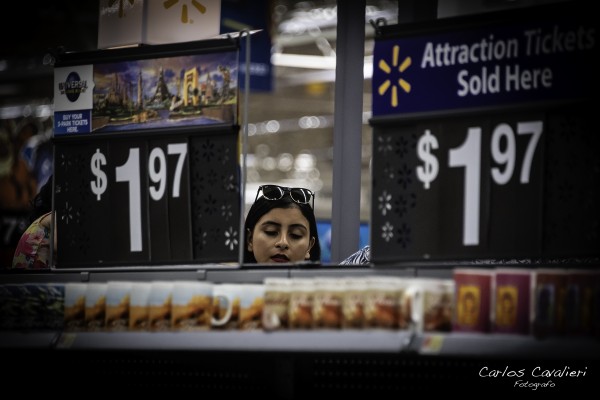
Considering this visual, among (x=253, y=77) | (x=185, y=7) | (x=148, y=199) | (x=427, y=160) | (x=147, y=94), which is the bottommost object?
(x=148, y=199)

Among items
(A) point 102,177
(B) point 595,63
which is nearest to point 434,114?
(B) point 595,63

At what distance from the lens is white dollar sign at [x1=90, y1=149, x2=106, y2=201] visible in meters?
3.44

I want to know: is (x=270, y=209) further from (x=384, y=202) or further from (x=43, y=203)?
(x=384, y=202)

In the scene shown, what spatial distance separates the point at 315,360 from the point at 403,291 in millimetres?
502

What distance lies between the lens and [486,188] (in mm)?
2744

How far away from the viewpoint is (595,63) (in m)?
2.61

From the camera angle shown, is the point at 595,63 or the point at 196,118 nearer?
the point at 595,63

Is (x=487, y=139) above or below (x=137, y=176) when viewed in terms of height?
above

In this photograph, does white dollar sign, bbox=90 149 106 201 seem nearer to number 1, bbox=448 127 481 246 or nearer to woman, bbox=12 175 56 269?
woman, bbox=12 175 56 269

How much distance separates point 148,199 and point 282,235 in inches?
44.0

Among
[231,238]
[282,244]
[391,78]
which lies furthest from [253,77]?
[391,78]

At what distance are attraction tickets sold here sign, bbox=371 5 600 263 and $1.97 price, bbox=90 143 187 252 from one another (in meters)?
0.77

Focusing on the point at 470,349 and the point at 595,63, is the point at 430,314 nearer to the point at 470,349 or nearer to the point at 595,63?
the point at 470,349

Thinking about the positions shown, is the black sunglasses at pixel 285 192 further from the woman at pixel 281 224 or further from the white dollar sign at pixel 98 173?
the white dollar sign at pixel 98 173
